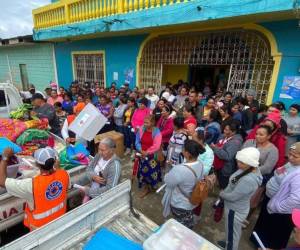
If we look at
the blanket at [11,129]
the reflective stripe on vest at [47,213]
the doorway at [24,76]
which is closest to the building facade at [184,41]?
the blanket at [11,129]

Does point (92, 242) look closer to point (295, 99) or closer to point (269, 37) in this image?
point (295, 99)

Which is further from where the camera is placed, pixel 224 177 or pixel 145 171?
pixel 145 171

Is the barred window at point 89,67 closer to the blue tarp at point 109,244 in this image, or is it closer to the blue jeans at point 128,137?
the blue jeans at point 128,137

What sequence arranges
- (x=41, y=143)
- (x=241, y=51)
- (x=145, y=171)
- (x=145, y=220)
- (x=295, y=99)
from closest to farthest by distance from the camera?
(x=145, y=220) → (x=41, y=143) → (x=145, y=171) → (x=295, y=99) → (x=241, y=51)

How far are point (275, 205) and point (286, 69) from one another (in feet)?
12.2

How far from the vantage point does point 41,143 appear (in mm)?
3152

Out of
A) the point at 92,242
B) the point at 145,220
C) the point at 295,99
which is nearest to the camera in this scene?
the point at 92,242

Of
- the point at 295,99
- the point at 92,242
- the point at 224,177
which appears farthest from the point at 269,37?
the point at 92,242

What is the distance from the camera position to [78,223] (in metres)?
1.63

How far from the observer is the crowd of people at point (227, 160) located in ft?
7.10

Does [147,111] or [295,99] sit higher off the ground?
[295,99]

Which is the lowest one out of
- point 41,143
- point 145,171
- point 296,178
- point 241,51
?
point 145,171

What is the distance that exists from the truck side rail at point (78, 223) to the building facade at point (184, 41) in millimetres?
4194

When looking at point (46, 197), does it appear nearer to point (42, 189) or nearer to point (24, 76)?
point (42, 189)
